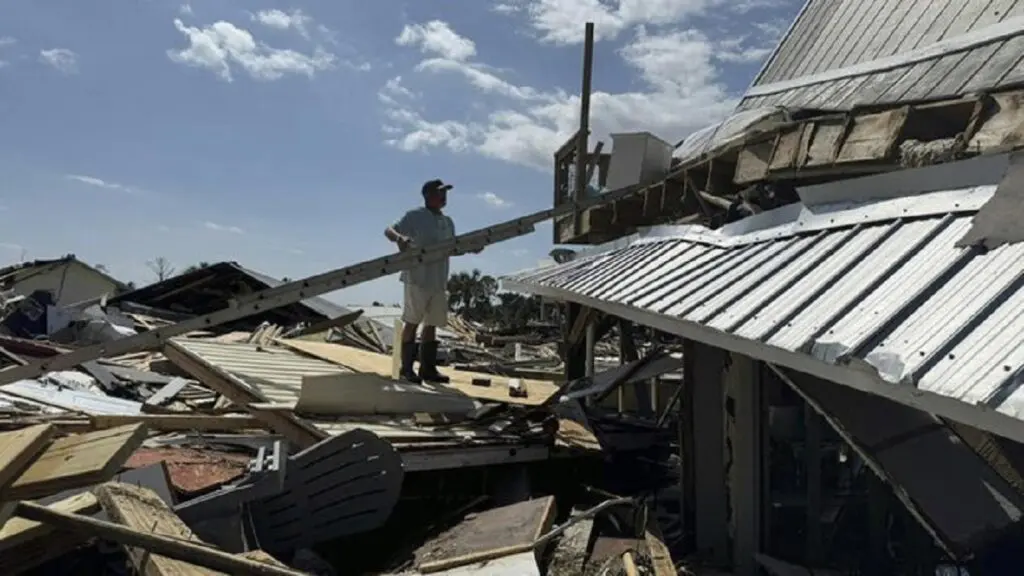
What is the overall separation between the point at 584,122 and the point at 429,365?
3472 millimetres

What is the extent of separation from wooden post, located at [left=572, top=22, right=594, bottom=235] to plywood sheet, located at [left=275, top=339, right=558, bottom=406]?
2.16 meters

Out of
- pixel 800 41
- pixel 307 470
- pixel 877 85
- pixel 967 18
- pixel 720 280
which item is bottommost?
pixel 307 470

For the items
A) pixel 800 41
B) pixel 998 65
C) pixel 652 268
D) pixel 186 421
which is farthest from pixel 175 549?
pixel 800 41

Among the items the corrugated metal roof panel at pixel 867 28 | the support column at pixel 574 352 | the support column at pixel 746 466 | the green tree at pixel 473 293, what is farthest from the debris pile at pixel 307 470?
the green tree at pixel 473 293

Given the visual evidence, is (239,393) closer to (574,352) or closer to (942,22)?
(574,352)

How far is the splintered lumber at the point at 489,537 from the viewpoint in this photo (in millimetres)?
4598

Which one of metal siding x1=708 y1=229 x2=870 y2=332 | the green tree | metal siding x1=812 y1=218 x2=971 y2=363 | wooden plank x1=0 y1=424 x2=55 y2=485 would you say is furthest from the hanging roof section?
the green tree

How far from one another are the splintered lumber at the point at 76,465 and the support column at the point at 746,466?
383cm

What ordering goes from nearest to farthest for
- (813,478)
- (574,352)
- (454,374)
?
(813,478)
(454,374)
(574,352)

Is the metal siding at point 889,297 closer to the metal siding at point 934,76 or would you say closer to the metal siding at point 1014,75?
the metal siding at point 1014,75

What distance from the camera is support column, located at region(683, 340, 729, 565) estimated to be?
21.4 ft

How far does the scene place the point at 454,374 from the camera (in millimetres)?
9227

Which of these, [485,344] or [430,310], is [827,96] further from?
[485,344]

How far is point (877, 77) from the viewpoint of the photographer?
6012mm
